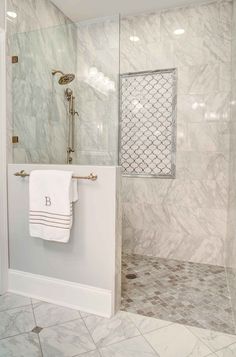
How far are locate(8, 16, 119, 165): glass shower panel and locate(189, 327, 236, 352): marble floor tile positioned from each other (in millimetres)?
1270

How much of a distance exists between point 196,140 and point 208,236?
106 cm

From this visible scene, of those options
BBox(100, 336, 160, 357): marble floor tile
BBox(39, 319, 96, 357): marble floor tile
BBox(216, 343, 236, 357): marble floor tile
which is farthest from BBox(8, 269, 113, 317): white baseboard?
BBox(216, 343, 236, 357): marble floor tile

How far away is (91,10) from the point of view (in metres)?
2.89

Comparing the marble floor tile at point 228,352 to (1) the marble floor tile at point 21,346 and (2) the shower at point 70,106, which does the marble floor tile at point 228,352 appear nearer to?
(1) the marble floor tile at point 21,346

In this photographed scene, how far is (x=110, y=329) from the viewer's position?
1.69 m

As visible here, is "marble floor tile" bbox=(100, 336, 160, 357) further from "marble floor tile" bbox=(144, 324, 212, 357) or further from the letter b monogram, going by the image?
the letter b monogram

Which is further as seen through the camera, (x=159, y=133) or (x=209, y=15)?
(x=159, y=133)

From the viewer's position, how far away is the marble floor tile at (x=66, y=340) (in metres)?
1.48

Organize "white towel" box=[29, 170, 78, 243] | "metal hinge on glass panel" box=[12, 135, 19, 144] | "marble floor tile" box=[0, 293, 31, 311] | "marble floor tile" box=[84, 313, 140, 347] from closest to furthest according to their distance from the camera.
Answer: "marble floor tile" box=[84, 313, 140, 347], "white towel" box=[29, 170, 78, 243], "marble floor tile" box=[0, 293, 31, 311], "metal hinge on glass panel" box=[12, 135, 19, 144]

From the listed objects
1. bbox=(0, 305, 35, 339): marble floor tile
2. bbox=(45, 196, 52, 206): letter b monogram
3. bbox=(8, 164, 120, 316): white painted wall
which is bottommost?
bbox=(0, 305, 35, 339): marble floor tile

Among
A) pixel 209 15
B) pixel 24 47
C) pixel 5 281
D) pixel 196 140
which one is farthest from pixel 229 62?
pixel 5 281

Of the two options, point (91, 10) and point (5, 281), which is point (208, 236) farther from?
point (91, 10)

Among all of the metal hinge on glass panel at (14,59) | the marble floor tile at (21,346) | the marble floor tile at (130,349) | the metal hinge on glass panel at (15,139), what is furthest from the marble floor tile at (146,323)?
the metal hinge on glass panel at (14,59)

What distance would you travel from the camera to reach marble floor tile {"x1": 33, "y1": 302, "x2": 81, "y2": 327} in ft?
5.75
